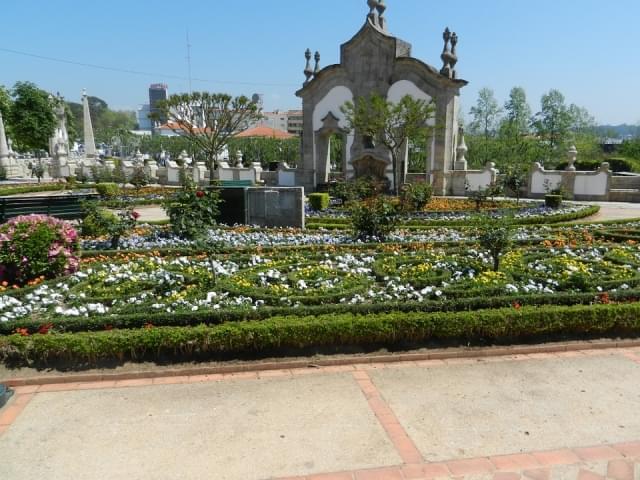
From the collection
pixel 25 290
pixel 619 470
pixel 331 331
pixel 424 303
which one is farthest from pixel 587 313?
pixel 25 290

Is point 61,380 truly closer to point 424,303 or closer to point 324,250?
point 424,303

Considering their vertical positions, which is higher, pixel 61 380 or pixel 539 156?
pixel 539 156

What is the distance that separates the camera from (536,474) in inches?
139

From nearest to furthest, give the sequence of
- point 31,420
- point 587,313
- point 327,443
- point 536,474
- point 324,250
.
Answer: point 536,474 < point 327,443 < point 31,420 < point 587,313 < point 324,250

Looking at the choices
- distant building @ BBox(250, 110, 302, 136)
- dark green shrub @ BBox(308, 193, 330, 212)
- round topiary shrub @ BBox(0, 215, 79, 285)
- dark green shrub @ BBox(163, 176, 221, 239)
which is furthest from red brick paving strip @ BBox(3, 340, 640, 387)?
distant building @ BBox(250, 110, 302, 136)

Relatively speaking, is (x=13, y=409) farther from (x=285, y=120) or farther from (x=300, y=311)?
(x=285, y=120)

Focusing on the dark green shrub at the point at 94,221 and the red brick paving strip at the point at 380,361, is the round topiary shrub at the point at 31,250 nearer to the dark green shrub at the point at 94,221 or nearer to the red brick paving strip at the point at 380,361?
the red brick paving strip at the point at 380,361

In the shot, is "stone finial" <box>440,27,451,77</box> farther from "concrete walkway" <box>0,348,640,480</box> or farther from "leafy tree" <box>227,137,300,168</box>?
"leafy tree" <box>227,137,300,168</box>

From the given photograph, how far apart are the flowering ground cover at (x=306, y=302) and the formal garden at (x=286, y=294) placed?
17 millimetres

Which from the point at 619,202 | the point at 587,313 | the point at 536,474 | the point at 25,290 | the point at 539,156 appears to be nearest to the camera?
the point at 536,474

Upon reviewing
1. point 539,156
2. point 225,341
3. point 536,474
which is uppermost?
point 539,156

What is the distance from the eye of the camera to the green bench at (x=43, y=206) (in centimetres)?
1155

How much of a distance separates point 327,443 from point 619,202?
2395cm

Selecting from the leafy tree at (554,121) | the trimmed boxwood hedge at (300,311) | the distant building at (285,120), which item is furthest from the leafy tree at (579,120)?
the distant building at (285,120)
